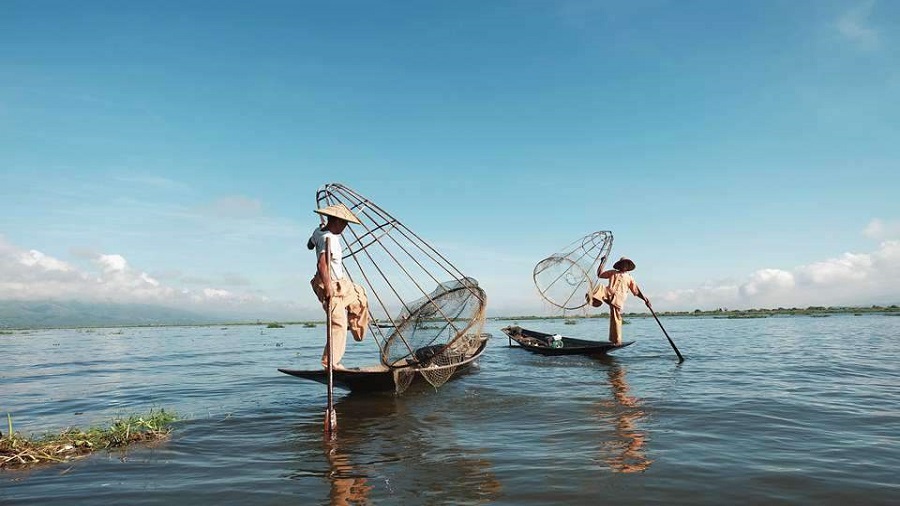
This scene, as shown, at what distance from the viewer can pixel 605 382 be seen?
410 inches

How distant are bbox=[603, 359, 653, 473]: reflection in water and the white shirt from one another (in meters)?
4.36

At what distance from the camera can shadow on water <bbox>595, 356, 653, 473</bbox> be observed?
503 cm

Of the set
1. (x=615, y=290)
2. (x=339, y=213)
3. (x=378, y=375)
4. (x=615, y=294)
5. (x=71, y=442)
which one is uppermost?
(x=339, y=213)

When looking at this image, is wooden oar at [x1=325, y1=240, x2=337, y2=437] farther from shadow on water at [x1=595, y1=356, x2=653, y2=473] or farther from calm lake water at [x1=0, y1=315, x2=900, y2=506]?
shadow on water at [x1=595, y1=356, x2=653, y2=473]

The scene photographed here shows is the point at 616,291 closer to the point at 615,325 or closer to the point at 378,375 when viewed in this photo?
the point at 615,325

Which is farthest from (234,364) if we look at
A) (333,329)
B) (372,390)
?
(333,329)

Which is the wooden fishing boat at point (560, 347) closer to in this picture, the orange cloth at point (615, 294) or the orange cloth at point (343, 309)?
the orange cloth at point (615, 294)

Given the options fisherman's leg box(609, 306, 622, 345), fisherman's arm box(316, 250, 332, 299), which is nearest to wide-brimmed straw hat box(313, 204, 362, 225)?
fisherman's arm box(316, 250, 332, 299)

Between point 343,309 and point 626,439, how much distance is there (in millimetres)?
4334

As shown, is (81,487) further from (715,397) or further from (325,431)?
(715,397)

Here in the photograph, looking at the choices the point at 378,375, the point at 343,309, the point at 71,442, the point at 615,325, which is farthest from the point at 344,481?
the point at 615,325

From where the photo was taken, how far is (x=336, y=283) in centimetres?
765

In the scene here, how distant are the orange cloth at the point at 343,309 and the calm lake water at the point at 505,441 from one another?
113cm

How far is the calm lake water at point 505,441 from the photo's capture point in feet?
14.4
